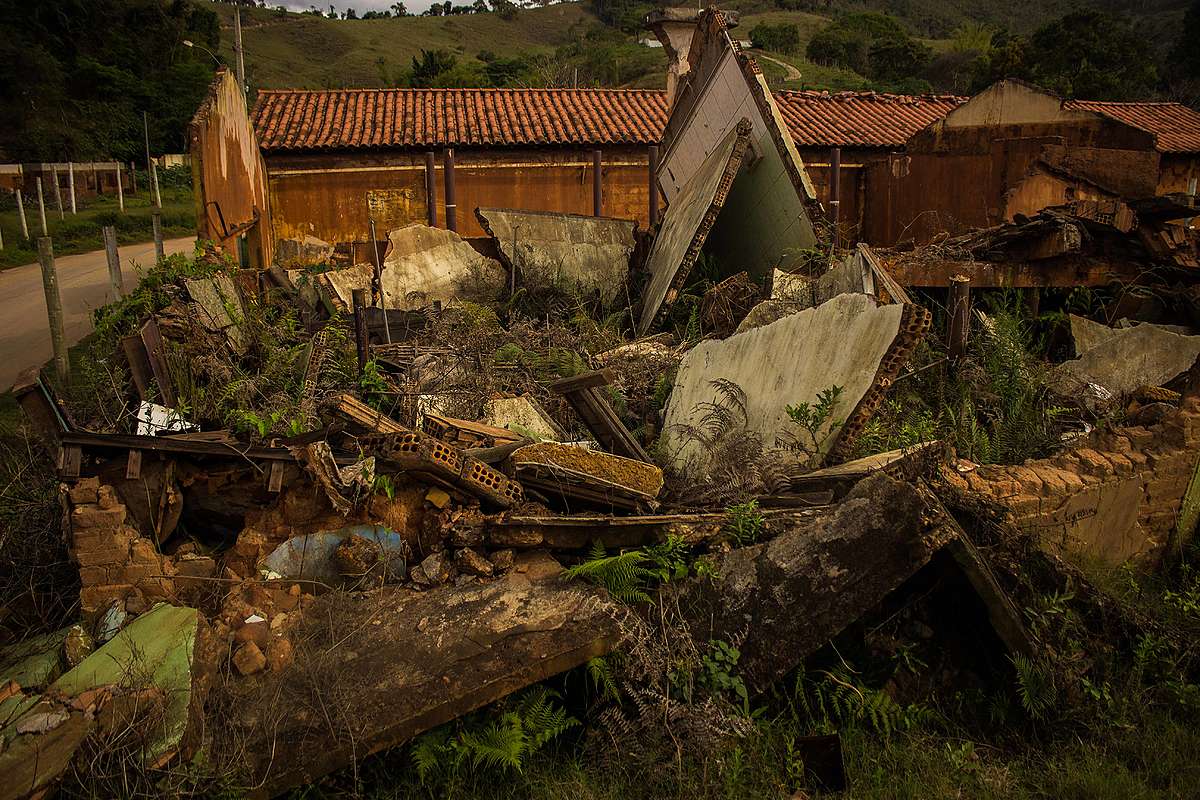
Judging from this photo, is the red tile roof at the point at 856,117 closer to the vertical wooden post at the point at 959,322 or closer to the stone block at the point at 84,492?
the vertical wooden post at the point at 959,322

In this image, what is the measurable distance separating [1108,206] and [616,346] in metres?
4.37

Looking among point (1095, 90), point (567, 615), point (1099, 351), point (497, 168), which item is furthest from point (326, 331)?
point (1095, 90)

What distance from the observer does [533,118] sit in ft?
55.2

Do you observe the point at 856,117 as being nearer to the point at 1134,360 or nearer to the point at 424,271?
the point at 424,271

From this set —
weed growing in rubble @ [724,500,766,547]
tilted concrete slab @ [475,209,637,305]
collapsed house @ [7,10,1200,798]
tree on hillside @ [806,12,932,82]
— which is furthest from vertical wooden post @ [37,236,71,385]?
tree on hillside @ [806,12,932,82]

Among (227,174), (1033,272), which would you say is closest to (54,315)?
(227,174)

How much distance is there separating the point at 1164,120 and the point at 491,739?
2433 centimetres

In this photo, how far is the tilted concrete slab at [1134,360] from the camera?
5.99m

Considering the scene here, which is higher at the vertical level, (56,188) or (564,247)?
(56,188)

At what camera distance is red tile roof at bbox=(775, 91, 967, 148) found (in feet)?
54.3

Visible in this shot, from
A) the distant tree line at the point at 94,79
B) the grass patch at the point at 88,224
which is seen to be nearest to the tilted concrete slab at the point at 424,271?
the grass patch at the point at 88,224

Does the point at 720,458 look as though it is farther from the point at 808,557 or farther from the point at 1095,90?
the point at 1095,90

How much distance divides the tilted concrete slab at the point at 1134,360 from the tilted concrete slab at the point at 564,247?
447cm

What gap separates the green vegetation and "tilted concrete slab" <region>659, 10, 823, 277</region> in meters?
15.2
